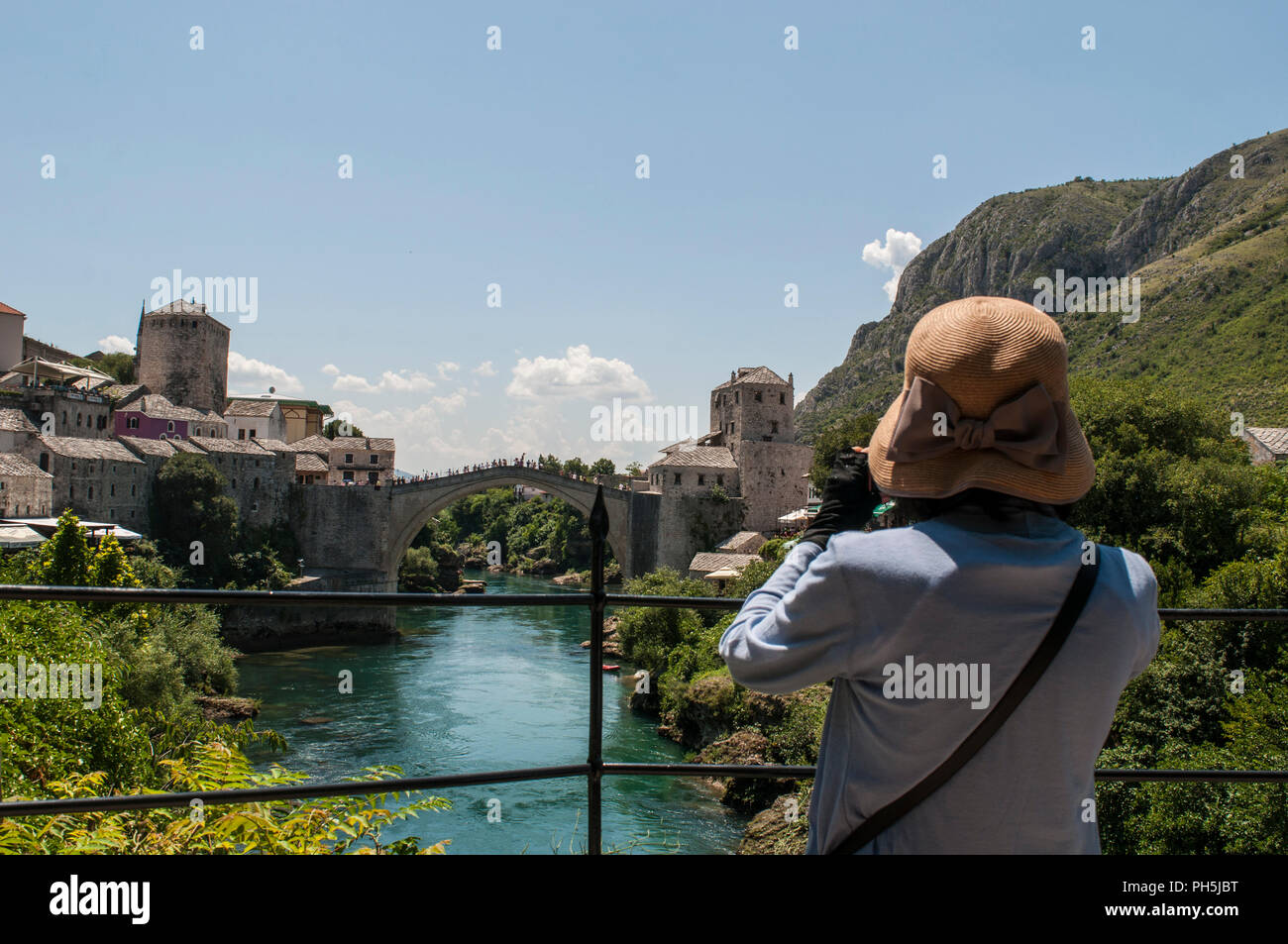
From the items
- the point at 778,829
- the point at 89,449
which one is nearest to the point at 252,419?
the point at 89,449

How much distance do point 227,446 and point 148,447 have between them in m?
4.00

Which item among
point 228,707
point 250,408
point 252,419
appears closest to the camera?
point 228,707

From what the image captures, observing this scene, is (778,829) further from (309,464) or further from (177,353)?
(177,353)

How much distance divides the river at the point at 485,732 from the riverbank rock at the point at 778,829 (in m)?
0.37

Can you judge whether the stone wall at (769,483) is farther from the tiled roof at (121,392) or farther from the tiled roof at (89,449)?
the tiled roof at (121,392)

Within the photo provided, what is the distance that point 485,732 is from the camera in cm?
1967

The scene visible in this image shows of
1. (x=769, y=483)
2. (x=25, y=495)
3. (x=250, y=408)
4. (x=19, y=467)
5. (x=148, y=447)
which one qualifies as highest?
(x=250, y=408)

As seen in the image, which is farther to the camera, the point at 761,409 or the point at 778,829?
the point at 761,409

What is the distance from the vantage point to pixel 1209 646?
54.2 feet

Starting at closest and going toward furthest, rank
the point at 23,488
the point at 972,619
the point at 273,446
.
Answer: the point at 972,619 → the point at 23,488 → the point at 273,446

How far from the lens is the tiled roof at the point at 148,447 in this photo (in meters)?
34.6

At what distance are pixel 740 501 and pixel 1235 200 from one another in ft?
143

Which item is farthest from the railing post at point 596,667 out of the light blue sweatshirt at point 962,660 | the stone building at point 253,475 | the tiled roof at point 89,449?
the stone building at point 253,475
